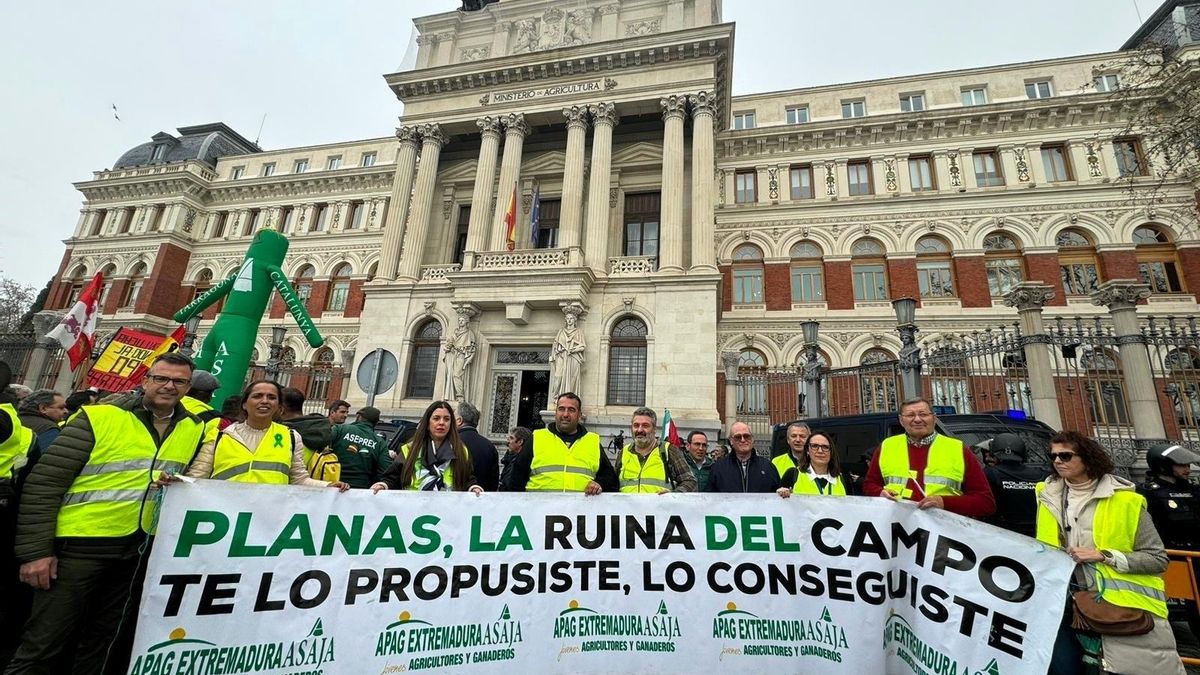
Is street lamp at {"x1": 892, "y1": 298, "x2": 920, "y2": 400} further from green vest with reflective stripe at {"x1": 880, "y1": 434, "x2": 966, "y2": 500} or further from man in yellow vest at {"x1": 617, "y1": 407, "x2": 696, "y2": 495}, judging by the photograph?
man in yellow vest at {"x1": 617, "y1": 407, "x2": 696, "y2": 495}

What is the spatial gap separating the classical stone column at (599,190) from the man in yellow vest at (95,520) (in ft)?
47.3

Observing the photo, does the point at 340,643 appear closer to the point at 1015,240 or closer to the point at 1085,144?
the point at 1015,240

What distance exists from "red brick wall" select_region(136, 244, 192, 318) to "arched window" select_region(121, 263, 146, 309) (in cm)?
65

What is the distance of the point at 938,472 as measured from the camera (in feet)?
12.2

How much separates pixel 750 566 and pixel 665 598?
674mm

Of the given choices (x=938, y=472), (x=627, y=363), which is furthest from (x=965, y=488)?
(x=627, y=363)

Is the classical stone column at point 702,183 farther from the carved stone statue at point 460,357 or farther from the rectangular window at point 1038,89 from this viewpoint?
the rectangular window at point 1038,89

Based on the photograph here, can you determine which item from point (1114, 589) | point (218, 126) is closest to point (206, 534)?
point (1114, 589)

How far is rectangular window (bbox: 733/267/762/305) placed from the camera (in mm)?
21672

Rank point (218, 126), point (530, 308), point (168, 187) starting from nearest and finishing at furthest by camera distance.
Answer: point (530, 308)
point (168, 187)
point (218, 126)

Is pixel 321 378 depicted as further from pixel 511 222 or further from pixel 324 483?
pixel 324 483

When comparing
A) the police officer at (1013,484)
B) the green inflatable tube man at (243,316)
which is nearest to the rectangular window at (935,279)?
the police officer at (1013,484)

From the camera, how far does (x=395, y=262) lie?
1911 cm

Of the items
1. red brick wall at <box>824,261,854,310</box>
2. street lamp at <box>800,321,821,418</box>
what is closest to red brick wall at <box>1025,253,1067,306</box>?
red brick wall at <box>824,261,854,310</box>
